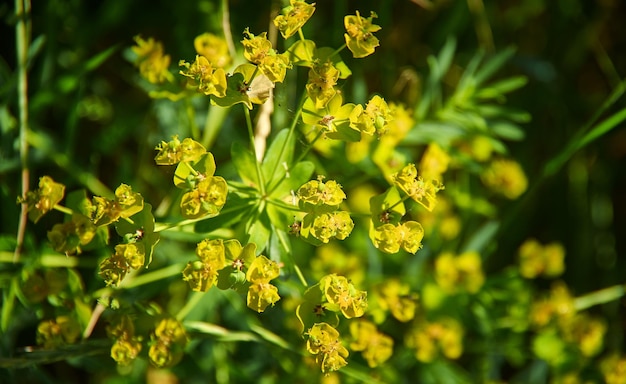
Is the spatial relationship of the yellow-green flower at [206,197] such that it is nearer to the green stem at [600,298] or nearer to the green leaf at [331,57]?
the green leaf at [331,57]

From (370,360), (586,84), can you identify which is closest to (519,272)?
(370,360)

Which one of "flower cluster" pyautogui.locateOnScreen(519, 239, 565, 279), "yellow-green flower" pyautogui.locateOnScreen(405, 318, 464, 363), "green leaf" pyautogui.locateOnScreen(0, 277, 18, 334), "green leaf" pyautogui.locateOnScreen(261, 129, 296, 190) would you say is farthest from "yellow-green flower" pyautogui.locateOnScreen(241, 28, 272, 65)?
"flower cluster" pyautogui.locateOnScreen(519, 239, 565, 279)

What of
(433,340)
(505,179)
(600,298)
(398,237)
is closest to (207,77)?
(398,237)

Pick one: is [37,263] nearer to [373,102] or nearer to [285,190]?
[285,190]

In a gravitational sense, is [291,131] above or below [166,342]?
above

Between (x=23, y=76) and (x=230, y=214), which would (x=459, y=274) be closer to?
(x=230, y=214)

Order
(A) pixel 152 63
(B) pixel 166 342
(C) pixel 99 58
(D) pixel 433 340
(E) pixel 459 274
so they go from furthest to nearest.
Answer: (E) pixel 459 274 → (D) pixel 433 340 → (C) pixel 99 58 → (A) pixel 152 63 → (B) pixel 166 342
